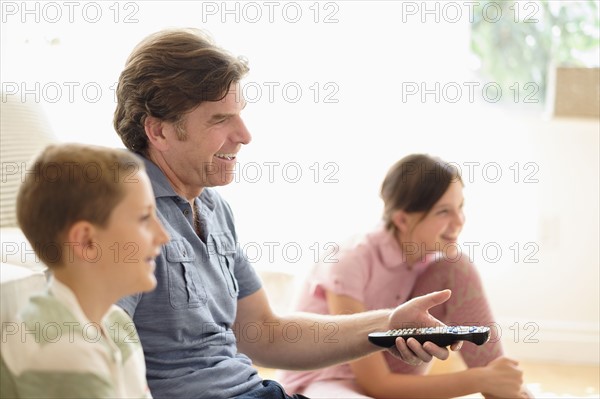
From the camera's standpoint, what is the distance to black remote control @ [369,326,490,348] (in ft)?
4.75

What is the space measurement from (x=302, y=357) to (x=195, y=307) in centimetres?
32

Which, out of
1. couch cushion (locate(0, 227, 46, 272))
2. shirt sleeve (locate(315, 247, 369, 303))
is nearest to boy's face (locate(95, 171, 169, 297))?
couch cushion (locate(0, 227, 46, 272))

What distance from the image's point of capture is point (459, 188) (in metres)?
2.20

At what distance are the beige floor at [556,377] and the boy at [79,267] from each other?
1838 mm

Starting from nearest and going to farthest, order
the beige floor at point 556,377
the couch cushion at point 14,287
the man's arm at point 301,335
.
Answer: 1. the couch cushion at point 14,287
2. the man's arm at point 301,335
3. the beige floor at point 556,377

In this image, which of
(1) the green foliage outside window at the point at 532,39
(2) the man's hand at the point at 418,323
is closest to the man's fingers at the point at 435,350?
(2) the man's hand at the point at 418,323

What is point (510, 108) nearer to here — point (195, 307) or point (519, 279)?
point (519, 279)

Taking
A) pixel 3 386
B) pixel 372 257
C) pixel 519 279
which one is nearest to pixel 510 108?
pixel 519 279

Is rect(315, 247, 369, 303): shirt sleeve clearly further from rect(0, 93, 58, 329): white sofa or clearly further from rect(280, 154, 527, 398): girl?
rect(0, 93, 58, 329): white sofa

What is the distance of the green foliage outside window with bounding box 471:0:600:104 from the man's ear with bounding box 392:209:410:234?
1.44 metres

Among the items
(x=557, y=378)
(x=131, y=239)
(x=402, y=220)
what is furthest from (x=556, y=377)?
(x=131, y=239)

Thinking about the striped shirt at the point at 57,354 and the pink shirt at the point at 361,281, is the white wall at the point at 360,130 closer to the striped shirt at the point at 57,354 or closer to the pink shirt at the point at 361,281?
the pink shirt at the point at 361,281

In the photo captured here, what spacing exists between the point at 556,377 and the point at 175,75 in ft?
6.77

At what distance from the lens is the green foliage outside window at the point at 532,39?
11.0 ft
